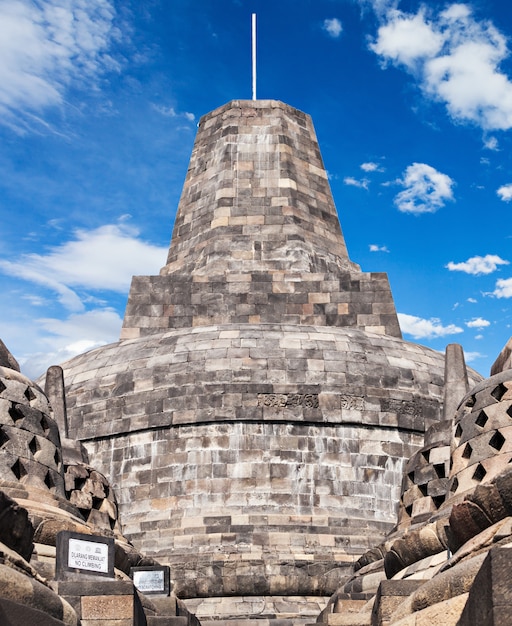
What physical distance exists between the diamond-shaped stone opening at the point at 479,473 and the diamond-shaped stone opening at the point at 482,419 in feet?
2.26

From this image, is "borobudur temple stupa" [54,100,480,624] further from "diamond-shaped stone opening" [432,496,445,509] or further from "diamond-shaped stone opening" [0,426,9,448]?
"diamond-shaped stone opening" [0,426,9,448]

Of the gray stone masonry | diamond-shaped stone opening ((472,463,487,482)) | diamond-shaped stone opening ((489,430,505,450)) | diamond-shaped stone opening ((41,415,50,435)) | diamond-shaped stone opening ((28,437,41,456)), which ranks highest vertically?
the gray stone masonry

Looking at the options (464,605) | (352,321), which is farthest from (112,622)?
(352,321)

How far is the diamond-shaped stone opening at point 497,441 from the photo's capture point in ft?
50.3

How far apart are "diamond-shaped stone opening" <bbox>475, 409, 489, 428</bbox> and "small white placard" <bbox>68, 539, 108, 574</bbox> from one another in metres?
5.67

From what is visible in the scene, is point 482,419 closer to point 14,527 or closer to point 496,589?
point 14,527

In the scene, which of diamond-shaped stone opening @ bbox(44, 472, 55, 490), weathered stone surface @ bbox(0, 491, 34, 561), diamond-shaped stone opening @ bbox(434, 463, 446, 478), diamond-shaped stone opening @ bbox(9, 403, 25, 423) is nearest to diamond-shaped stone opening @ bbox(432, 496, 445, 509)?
diamond-shaped stone opening @ bbox(434, 463, 446, 478)

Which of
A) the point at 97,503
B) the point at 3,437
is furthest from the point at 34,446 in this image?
the point at 97,503

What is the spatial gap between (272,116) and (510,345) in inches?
829

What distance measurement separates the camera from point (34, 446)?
16.8 m

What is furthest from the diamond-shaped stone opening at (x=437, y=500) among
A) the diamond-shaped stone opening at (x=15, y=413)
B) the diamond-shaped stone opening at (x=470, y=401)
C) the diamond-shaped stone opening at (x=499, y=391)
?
the diamond-shaped stone opening at (x=15, y=413)

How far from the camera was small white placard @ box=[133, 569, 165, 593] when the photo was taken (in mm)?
16516

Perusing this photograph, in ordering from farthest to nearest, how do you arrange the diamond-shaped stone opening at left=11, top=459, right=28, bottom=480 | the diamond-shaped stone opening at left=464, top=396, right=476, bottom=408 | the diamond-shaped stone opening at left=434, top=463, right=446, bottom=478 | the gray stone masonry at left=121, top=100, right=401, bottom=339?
the gray stone masonry at left=121, top=100, right=401, bottom=339 → the diamond-shaped stone opening at left=434, top=463, right=446, bottom=478 → the diamond-shaped stone opening at left=464, top=396, right=476, bottom=408 → the diamond-shaped stone opening at left=11, top=459, right=28, bottom=480

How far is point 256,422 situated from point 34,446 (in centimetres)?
1014
